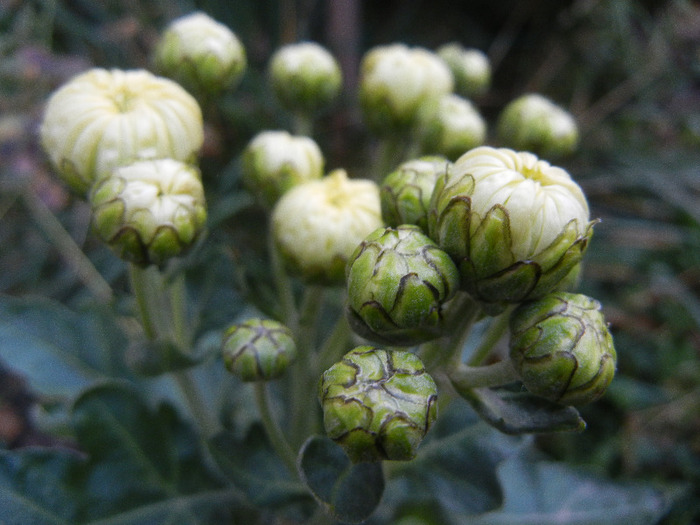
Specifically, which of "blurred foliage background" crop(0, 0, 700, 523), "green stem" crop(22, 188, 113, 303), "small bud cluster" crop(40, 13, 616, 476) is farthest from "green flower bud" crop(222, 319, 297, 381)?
"green stem" crop(22, 188, 113, 303)

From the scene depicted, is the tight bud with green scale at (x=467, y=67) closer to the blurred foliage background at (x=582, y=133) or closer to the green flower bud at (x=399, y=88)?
the green flower bud at (x=399, y=88)

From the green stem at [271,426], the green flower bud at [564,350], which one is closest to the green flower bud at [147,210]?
the green stem at [271,426]

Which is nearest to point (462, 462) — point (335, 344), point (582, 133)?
point (335, 344)

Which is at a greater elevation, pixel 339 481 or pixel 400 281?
pixel 400 281

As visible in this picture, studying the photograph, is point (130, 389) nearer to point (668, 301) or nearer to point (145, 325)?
point (145, 325)

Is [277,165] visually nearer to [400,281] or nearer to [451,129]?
[451,129]

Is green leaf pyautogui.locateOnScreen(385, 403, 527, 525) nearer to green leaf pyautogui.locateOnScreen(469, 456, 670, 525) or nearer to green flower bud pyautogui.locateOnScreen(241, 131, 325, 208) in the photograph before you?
green leaf pyautogui.locateOnScreen(469, 456, 670, 525)

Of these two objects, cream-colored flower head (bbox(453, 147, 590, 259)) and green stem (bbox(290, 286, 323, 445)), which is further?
green stem (bbox(290, 286, 323, 445))
